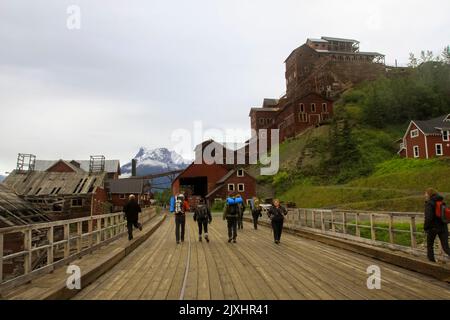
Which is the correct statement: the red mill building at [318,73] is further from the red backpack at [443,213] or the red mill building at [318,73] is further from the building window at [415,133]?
the red backpack at [443,213]

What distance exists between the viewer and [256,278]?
26.3 feet

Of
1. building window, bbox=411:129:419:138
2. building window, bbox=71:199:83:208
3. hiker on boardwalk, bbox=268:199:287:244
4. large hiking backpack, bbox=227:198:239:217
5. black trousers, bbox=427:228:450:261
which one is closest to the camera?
black trousers, bbox=427:228:450:261

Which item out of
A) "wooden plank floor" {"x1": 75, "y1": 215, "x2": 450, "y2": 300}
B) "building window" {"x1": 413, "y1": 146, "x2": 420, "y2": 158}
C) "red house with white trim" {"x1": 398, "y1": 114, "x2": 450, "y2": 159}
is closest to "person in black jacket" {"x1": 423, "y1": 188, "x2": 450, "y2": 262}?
"wooden plank floor" {"x1": 75, "y1": 215, "x2": 450, "y2": 300}

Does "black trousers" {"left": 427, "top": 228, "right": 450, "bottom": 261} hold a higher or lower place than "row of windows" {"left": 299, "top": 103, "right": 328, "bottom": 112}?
lower

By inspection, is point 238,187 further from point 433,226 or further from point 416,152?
point 433,226

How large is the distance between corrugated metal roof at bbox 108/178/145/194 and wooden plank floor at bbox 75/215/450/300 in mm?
58359

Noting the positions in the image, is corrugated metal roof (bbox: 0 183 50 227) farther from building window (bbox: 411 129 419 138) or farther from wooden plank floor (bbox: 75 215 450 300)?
building window (bbox: 411 129 419 138)

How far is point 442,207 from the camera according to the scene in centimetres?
822

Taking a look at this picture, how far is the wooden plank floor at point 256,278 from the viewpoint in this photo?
660 centimetres

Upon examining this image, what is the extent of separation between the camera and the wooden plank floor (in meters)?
6.60

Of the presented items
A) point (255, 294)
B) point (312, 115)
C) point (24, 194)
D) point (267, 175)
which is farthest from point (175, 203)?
point (312, 115)

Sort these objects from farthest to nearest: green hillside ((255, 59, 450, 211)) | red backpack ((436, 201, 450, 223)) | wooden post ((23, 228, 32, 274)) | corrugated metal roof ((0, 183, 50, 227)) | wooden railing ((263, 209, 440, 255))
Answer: green hillside ((255, 59, 450, 211)) < corrugated metal roof ((0, 183, 50, 227)) < wooden railing ((263, 209, 440, 255)) < red backpack ((436, 201, 450, 223)) < wooden post ((23, 228, 32, 274))
